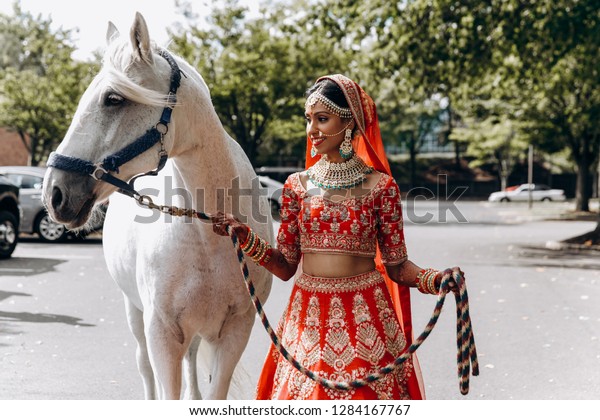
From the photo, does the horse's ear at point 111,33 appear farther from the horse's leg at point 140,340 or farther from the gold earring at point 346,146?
the horse's leg at point 140,340

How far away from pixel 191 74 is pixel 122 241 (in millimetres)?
1197

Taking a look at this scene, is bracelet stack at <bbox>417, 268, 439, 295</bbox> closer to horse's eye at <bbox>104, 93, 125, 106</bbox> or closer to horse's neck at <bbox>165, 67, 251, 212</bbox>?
horse's neck at <bbox>165, 67, 251, 212</bbox>

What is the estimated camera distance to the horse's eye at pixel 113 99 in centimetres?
289

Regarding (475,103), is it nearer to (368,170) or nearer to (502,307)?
(502,307)

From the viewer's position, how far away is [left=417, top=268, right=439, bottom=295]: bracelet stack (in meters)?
2.88

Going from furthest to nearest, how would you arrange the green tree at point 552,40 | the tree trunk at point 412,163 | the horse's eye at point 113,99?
1. the tree trunk at point 412,163
2. the green tree at point 552,40
3. the horse's eye at point 113,99

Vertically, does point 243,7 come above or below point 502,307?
above

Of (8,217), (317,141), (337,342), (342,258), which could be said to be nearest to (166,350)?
(337,342)

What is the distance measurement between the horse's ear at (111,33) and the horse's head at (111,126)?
34 cm

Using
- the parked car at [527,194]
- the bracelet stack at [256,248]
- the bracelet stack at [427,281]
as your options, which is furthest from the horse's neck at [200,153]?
the parked car at [527,194]

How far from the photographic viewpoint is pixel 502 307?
360 inches

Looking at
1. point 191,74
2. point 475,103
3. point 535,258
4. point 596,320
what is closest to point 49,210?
point 191,74

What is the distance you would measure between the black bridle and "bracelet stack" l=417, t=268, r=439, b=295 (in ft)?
3.84

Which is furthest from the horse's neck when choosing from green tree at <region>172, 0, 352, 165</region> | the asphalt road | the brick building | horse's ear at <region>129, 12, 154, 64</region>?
the brick building
